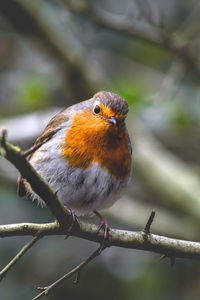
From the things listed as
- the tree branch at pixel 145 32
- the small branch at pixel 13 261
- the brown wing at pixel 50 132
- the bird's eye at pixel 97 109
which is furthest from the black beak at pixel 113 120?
the tree branch at pixel 145 32

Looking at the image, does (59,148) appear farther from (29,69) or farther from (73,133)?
(29,69)

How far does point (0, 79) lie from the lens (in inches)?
266

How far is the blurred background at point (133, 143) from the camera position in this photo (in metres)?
4.88

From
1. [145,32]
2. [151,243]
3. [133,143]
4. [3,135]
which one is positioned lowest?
[151,243]

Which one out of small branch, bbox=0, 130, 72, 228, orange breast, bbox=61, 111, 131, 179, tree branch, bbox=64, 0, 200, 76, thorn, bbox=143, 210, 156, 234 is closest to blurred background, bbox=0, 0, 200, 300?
tree branch, bbox=64, 0, 200, 76

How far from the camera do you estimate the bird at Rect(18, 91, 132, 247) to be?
3221 millimetres

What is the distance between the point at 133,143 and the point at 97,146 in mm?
2346

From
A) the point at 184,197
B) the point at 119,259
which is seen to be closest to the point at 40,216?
the point at 119,259

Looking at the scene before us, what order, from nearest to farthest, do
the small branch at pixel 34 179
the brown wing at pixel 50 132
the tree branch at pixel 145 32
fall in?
the small branch at pixel 34 179, the brown wing at pixel 50 132, the tree branch at pixel 145 32

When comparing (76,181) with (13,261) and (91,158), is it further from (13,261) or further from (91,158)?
(13,261)

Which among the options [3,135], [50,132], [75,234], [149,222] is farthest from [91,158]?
[3,135]

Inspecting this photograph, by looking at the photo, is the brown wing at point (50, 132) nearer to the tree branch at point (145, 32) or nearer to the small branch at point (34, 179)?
the small branch at point (34, 179)

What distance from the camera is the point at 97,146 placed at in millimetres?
3254

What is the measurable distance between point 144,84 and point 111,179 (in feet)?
9.87
